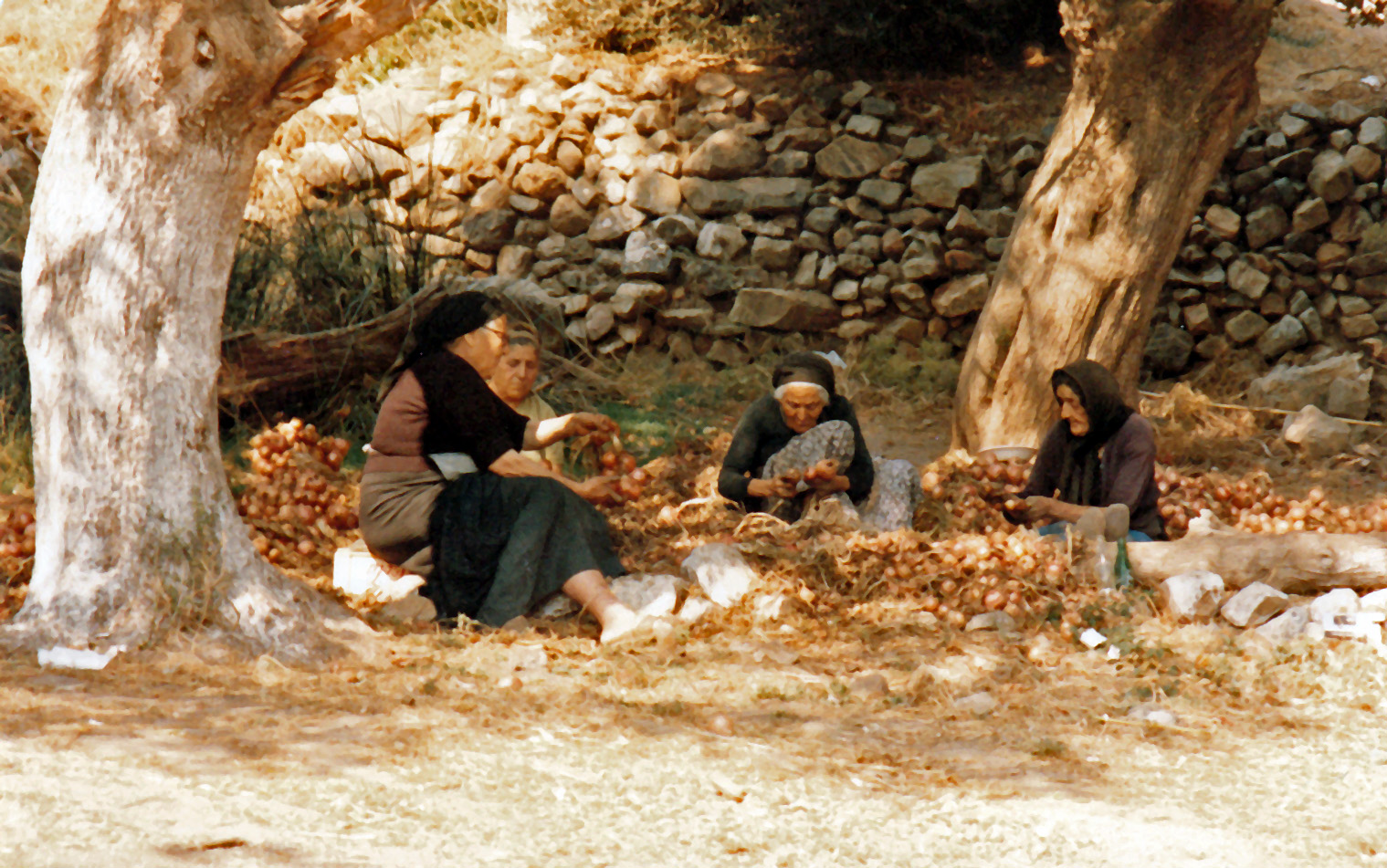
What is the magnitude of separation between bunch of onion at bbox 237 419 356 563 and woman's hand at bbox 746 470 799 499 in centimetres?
185

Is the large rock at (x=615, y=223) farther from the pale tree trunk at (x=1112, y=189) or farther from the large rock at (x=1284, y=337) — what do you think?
the large rock at (x=1284, y=337)

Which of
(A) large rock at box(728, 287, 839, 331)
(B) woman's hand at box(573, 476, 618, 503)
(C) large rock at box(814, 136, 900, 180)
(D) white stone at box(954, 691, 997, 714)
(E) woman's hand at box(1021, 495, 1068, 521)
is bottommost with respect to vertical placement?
(D) white stone at box(954, 691, 997, 714)

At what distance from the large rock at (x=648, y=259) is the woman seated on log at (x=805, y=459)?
3.68 metres

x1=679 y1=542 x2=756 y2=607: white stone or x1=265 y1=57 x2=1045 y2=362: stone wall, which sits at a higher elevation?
x1=265 y1=57 x2=1045 y2=362: stone wall

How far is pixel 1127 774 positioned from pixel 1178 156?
4136 mm

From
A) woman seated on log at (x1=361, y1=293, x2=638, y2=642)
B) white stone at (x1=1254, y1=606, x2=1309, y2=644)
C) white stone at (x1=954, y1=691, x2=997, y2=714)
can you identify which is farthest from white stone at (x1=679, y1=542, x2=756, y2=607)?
white stone at (x1=1254, y1=606, x2=1309, y2=644)

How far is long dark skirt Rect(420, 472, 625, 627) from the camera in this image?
15.5ft

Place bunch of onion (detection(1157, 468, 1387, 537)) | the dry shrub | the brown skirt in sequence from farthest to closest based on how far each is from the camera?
the dry shrub → bunch of onion (detection(1157, 468, 1387, 537)) → the brown skirt

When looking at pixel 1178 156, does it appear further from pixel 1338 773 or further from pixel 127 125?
pixel 127 125

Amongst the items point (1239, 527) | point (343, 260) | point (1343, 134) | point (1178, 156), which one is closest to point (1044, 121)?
point (1343, 134)

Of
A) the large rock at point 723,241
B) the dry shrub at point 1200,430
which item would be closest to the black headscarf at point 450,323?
the dry shrub at point 1200,430

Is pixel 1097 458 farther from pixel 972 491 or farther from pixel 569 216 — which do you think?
pixel 569 216

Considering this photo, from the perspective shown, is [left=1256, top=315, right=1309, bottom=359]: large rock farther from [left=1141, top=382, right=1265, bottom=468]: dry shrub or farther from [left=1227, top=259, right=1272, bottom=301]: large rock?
[left=1141, top=382, right=1265, bottom=468]: dry shrub

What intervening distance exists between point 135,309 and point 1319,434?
624cm
